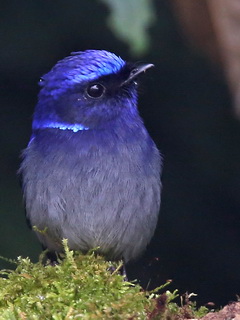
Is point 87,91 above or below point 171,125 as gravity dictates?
above

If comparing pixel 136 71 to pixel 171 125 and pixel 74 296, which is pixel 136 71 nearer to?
pixel 171 125

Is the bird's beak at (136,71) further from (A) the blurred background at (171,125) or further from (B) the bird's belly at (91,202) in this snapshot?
(A) the blurred background at (171,125)

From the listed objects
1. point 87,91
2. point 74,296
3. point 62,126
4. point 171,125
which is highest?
point 87,91

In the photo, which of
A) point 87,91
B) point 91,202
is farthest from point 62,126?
point 91,202

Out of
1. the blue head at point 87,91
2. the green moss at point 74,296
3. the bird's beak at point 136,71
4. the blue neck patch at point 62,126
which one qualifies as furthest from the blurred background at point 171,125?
the green moss at point 74,296

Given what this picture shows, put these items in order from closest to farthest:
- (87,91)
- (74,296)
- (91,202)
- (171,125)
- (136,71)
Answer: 1. (74,296)
2. (91,202)
3. (87,91)
4. (136,71)
5. (171,125)

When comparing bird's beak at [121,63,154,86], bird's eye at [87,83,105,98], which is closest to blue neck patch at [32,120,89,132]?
bird's eye at [87,83,105,98]

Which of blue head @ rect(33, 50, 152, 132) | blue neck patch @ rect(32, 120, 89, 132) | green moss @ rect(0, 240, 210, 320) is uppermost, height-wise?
blue head @ rect(33, 50, 152, 132)

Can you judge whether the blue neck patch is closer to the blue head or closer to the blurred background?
the blue head
